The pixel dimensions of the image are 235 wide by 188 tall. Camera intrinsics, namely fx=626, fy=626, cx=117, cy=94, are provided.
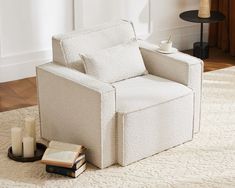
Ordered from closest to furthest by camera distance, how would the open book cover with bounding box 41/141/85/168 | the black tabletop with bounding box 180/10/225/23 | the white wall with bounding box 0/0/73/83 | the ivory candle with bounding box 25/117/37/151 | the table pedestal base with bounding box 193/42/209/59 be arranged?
the open book cover with bounding box 41/141/85/168 → the ivory candle with bounding box 25/117/37/151 → the white wall with bounding box 0/0/73/83 → the black tabletop with bounding box 180/10/225/23 → the table pedestal base with bounding box 193/42/209/59

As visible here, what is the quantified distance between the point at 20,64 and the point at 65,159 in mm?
1730

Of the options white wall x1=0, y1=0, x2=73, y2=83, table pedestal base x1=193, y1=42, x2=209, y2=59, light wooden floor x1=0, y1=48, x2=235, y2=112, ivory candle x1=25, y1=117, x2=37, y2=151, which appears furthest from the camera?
table pedestal base x1=193, y1=42, x2=209, y2=59

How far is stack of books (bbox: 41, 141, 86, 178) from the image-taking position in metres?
3.55

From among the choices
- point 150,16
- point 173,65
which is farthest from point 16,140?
point 150,16

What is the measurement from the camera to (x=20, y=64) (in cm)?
509

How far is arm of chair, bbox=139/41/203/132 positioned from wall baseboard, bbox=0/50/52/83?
1221mm

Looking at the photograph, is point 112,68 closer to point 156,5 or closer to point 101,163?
point 101,163

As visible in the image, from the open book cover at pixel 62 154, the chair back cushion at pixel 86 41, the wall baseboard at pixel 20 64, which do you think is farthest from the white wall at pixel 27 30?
the open book cover at pixel 62 154

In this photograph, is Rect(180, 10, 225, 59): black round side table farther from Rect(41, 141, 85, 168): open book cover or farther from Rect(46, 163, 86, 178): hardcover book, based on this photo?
Rect(46, 163, 86, 178): hardcover book

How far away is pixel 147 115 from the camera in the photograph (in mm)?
3723

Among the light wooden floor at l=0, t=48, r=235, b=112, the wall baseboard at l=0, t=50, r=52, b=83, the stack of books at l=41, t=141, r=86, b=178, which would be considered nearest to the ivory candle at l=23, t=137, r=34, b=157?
the stack of books at l=41, t=141, r=86, b=178

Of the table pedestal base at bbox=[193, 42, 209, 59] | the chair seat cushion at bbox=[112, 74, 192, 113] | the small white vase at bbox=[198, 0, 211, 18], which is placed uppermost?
the small white vase at bbox=[198, 0, 211, 18]

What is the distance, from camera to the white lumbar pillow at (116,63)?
388cm

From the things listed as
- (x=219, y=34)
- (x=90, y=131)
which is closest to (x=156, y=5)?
(x=219, y=34)
